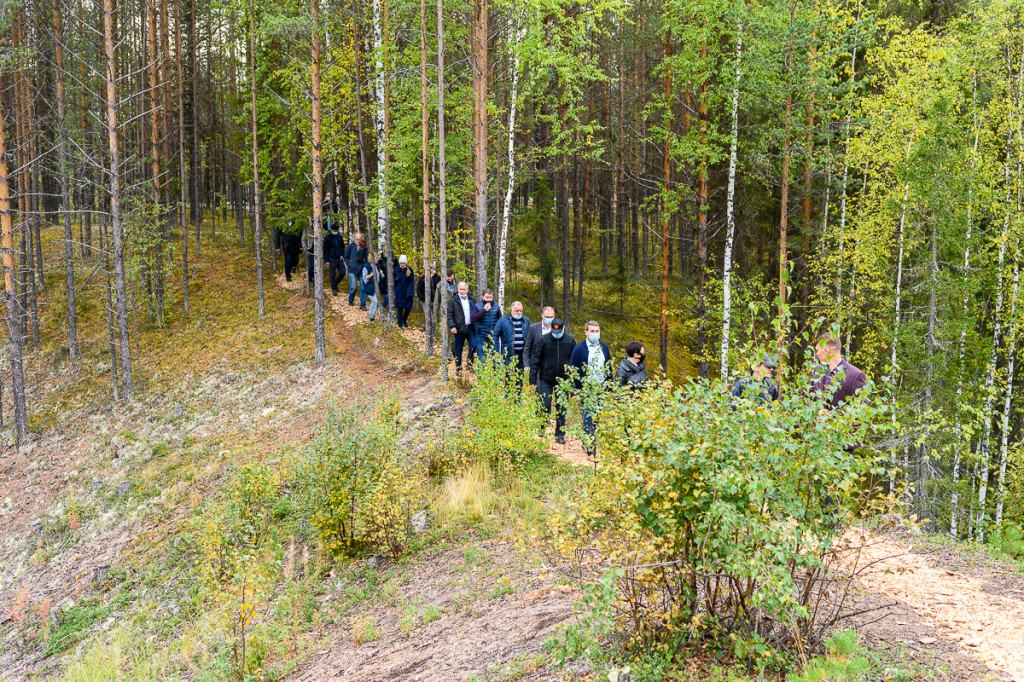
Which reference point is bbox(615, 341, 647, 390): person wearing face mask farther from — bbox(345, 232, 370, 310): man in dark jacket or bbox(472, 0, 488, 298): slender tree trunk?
bbox(345, 232, 370, 310): man in dark jacket

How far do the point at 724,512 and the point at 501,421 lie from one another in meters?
5.67

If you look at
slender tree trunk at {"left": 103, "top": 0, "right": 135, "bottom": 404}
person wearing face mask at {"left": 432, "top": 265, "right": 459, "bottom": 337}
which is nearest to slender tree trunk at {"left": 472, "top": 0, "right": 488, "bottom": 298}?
person wearing face mask at {"left": 432, "top": 265, "right": 459, "bottom": 337}

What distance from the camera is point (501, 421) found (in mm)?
9016

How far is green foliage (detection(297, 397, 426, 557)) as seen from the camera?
757 centimetres

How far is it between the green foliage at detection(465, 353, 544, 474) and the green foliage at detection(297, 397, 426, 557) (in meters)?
1.42

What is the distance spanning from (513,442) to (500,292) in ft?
28.8

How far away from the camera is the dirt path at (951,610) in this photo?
4285mm

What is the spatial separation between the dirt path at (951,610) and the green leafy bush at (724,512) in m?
0.57

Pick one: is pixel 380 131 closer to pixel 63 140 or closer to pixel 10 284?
pixel 63 140

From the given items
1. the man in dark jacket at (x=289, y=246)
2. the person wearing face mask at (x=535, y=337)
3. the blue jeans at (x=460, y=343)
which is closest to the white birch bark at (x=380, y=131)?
the blue jeans at (x=460, y=343)

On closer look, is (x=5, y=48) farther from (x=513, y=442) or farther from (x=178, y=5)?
(x=513, y=442)

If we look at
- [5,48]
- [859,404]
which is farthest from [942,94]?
[5,48]

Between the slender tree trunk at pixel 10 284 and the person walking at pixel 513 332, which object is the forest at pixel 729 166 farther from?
the person walking at pixel 513 332

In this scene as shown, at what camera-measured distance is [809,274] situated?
60.7ft
